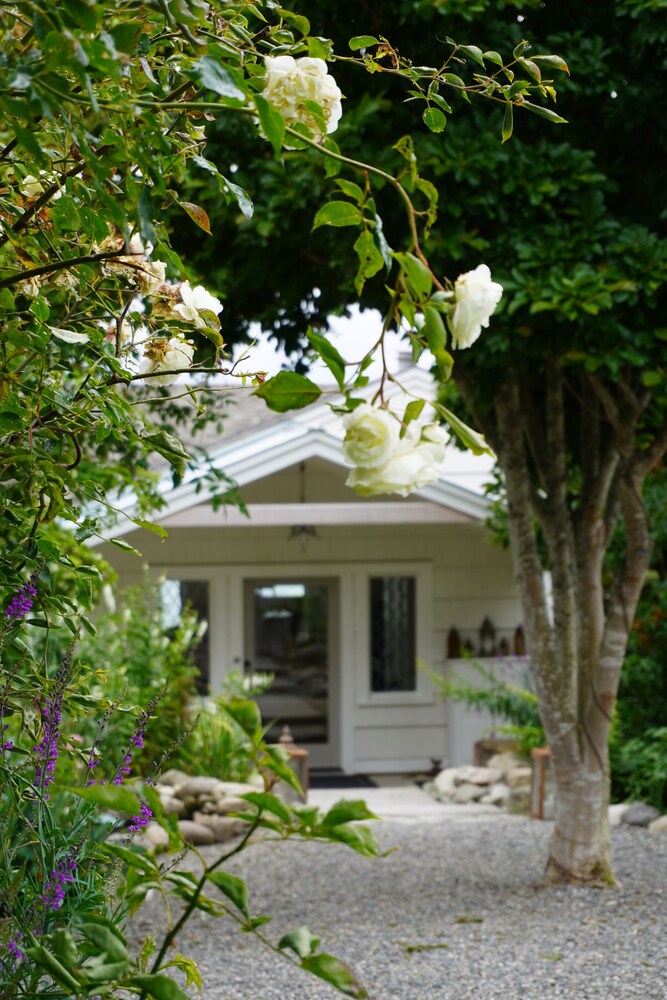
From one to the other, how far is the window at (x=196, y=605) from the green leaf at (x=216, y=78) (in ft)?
34.5

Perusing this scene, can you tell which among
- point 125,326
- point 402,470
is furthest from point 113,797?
point 125,326

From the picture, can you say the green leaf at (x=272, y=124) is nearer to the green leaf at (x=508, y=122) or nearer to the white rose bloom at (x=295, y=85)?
the white rose bloom at (x=295, y=85)

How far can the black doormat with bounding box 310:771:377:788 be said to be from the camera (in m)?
11.2

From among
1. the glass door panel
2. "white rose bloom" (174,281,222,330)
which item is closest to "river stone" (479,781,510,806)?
the glass door panel

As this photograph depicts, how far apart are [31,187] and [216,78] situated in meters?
0.98

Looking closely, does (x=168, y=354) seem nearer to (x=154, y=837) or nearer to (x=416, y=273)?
(x=416, y=273)

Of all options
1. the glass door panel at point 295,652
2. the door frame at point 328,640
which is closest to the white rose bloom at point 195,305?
the door frame at point 328,640

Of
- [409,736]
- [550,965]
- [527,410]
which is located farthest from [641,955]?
[409,736]

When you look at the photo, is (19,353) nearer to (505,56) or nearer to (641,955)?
(505,56)

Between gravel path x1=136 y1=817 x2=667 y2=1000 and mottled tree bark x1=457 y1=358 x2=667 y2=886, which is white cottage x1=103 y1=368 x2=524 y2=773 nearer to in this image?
gravel path x1=136 y1=817 x2=667 y2=1000

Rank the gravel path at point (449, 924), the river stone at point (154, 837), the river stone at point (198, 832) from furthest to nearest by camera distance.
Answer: the river stone at point (198, 832) → the river stone at point (154, 837) → the gravel path at point (449, 924)

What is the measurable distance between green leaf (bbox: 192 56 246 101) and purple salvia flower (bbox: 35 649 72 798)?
1.03m

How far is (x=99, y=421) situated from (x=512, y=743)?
9.74 m

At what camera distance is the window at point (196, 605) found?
1162 cm
